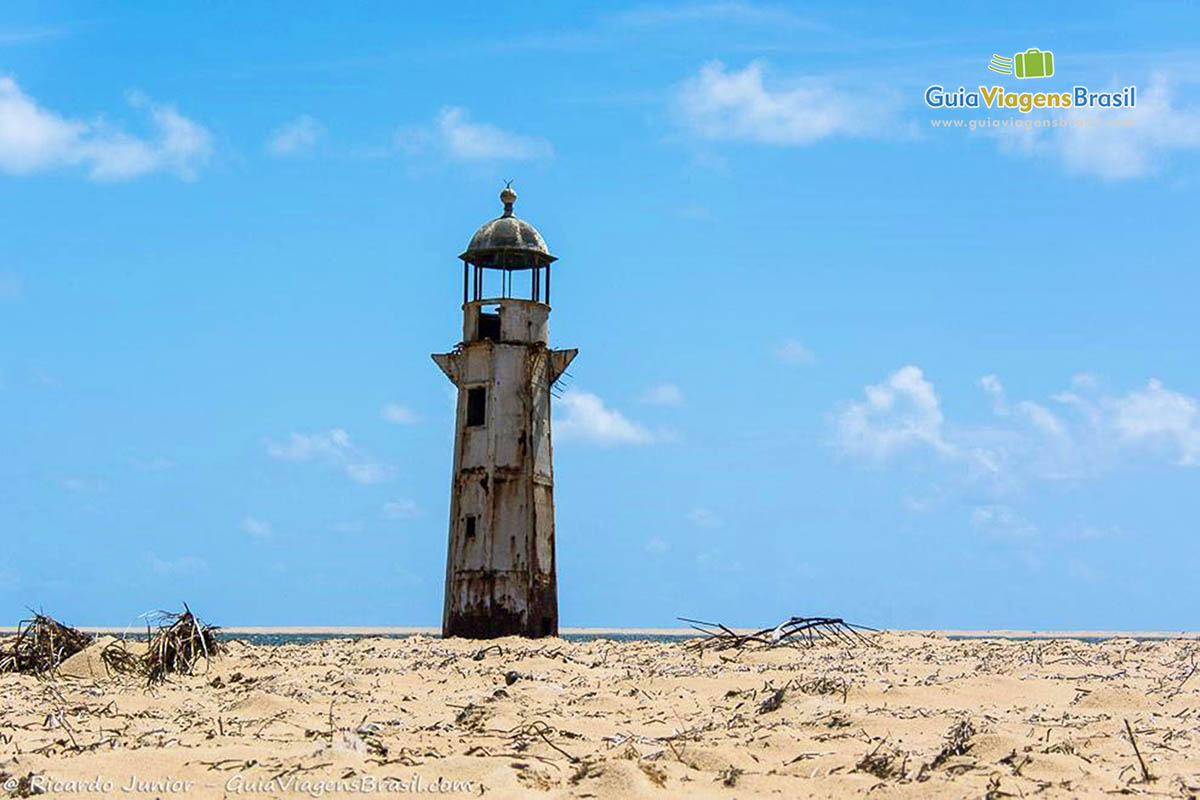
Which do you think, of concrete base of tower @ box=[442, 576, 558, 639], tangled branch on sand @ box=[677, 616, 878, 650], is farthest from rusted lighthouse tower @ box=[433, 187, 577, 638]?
tangled branch on sand @ box=[677, 616, 878, 650]

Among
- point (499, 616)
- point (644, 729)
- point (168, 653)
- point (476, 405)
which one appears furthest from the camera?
point (476, 405)

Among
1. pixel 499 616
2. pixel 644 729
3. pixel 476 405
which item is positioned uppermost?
pixel 476 405

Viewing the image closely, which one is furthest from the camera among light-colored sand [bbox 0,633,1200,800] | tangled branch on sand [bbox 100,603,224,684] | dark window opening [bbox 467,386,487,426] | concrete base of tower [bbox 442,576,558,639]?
dark window opening [bbox 467,386,487,426]

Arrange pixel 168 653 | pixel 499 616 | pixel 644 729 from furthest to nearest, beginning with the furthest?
1. pixel 499 616
2. pixel 168 653
3. pixel 644 729

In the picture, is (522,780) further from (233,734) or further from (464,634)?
(464,634)

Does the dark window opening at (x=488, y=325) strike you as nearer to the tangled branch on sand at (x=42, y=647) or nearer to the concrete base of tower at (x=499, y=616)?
the concrete base of tower at (x=499, y=616)

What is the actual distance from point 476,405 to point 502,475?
1.43 m

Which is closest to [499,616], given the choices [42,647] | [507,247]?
[507,247]

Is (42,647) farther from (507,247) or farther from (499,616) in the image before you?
(507,247)

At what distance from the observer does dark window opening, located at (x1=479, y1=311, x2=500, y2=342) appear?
23.2 metres

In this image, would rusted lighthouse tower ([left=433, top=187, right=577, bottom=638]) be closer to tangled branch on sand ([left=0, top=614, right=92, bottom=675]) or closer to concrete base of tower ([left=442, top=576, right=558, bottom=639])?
concrete base of tower ([left=442, top=576, right=558, bottom=639])

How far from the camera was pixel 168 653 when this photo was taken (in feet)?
45.2

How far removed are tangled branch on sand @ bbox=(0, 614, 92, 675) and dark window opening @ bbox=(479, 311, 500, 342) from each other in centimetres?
991

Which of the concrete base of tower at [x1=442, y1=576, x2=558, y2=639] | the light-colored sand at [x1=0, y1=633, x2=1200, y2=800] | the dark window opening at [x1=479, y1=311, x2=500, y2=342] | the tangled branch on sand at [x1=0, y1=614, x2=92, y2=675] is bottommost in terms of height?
the light-colored sand at [x1=0, y1=633, x2=1200, y2=800]
